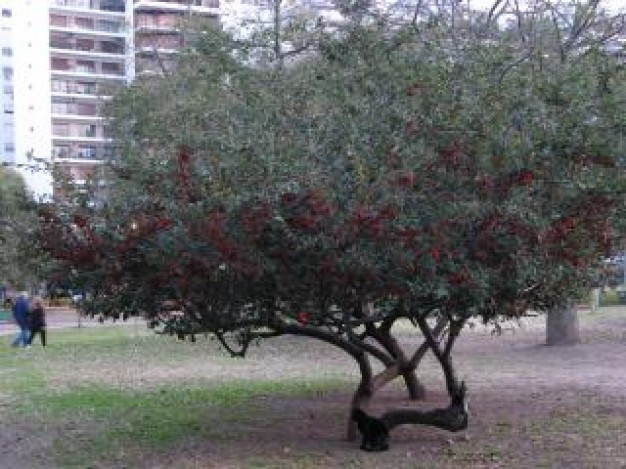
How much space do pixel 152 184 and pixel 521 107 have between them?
2813 millimetres

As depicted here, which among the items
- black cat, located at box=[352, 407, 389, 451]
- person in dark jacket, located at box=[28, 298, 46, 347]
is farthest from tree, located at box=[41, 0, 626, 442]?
person in dark jacket, located at box=[28, 298, 46, 347]

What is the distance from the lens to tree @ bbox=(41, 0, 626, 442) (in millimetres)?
7270

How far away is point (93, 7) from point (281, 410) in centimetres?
7761

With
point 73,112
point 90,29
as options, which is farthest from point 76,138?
point 90,29

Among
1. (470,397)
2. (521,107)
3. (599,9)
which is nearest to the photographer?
(521,107)

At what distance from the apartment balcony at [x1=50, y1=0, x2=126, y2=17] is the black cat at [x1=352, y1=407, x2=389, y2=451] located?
79.2m

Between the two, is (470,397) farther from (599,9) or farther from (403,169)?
(599,9)

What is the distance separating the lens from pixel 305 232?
23.7ft

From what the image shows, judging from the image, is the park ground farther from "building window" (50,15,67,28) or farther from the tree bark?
"building window" (50,15,67,28)

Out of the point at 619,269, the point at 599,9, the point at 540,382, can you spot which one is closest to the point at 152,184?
the point at 619,269

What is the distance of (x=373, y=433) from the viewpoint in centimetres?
911

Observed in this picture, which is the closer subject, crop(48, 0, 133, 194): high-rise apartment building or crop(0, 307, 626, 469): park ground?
crop(0, 307, 626, 469): park ground

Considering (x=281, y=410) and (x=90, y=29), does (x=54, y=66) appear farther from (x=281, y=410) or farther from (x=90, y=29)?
(x=281, y=410)

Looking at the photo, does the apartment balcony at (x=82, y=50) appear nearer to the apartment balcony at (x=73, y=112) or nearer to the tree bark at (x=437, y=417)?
the apartment balcony at (x=73, y=112)
